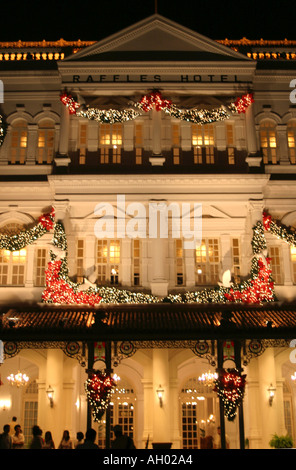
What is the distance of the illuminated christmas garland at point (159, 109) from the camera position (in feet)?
80.8

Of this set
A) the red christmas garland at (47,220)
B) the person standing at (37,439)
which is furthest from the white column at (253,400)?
the person standing at (37,439)

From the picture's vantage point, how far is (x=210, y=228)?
24.2 meters

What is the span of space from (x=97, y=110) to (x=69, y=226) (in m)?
4.72

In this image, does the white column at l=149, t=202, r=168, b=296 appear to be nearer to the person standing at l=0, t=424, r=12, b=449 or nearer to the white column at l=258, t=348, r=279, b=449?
the white column at l=258, t=348, r=279, b=449

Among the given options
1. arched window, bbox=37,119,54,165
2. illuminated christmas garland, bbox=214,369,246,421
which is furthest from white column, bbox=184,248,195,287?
arched window, bbox=37,119,54,165

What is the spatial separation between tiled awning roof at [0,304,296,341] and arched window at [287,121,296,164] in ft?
21.1

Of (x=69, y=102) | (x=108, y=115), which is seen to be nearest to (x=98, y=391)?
(x=108, y=115)

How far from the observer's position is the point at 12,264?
24406 millimetres

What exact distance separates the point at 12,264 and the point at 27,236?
4.50 ft

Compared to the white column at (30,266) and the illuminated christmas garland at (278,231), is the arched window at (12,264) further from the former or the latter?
the illuminated christmas garland at (278,231)

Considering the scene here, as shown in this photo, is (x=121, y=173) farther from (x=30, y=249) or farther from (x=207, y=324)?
(x=207, y=324)

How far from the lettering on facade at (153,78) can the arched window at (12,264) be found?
654 centimetres

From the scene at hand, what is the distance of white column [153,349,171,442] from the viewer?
21.2m
